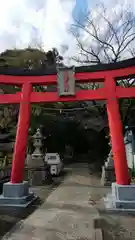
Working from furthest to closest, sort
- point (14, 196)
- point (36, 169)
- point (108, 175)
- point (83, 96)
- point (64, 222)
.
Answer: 1. point (36, 169)
2. point (108, 175)
3. point (83, 96)
4. point (14, 196)
5. point (64, 222)

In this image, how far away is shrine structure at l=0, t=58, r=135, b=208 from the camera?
9711 mm

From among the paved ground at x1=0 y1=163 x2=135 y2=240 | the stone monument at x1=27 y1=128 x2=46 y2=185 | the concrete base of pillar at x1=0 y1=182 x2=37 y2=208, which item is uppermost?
the stone monument at x1=27 y1=128 x2=46 y2=185

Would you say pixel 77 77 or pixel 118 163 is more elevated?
pixel 77 77

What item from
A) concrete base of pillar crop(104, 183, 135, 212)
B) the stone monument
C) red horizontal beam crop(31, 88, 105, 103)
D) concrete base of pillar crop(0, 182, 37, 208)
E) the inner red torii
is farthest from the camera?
the stone monument

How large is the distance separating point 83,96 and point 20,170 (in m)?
4.01

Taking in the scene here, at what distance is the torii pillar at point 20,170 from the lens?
9750 millimetres

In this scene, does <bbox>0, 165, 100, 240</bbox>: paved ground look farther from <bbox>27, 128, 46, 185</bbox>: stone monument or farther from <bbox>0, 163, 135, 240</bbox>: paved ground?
<bbox>27, 128, 46, 185</bbox>: stone monument

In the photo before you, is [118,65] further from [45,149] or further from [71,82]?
[45,149]

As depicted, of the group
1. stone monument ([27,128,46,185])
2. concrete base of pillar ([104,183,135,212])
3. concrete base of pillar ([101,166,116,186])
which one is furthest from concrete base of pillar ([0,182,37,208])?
concrete base of pillar ([101,166,116,186])

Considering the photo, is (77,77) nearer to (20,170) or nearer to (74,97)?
(74,97)

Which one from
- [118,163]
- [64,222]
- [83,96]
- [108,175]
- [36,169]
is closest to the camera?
[64,222]

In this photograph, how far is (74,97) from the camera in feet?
34.6

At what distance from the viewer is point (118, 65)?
34.3 ft

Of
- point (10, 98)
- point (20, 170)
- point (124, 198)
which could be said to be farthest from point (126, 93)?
point (20, 170)
